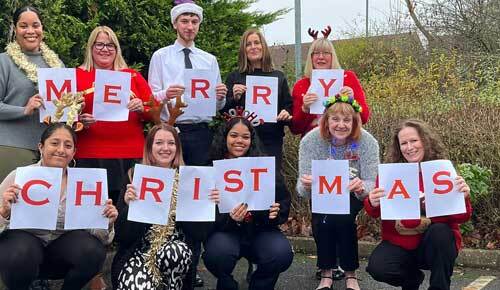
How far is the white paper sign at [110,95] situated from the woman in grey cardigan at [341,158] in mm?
1359

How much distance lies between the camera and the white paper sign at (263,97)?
520 centimetres

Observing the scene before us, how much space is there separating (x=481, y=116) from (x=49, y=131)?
4633 millimetres

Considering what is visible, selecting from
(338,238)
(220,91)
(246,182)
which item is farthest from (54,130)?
(338,238)

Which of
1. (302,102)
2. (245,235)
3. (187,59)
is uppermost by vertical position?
(187,59)

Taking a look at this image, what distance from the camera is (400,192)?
421 centimetres

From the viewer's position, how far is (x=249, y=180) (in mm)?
4469

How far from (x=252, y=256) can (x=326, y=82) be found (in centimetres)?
147

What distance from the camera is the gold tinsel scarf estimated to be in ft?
13.9

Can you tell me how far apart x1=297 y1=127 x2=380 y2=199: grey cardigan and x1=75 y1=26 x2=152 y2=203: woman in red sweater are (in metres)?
1.21

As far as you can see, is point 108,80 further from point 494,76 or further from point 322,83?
point 494,76

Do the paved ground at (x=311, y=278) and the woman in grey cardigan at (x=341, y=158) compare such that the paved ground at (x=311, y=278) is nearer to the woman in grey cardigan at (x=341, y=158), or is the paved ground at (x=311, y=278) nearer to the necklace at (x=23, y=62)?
the woman in grey cardigan at (x=341, y=158)

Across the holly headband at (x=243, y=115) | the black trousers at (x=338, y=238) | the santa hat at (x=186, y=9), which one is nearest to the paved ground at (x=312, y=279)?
the black trousers at (x=338, y=238)

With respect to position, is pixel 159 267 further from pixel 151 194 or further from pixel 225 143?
pixel 225 143

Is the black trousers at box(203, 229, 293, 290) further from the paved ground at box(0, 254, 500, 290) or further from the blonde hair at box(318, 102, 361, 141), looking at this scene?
the blonde hair at box(318, 102, 361, 141)
